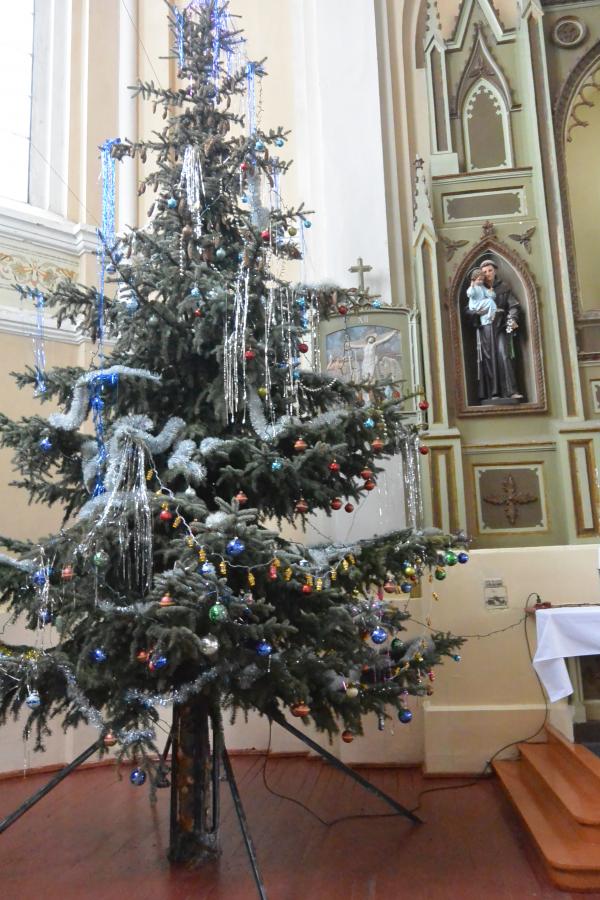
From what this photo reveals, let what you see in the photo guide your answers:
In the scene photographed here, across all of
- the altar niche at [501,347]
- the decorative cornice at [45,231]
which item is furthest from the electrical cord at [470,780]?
the decorative cornice at [45,231]

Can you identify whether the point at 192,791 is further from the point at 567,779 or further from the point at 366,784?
the point at 567,779

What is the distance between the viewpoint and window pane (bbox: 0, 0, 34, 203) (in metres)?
6.28

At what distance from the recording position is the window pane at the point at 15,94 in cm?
628

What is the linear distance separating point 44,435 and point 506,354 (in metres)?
3.48

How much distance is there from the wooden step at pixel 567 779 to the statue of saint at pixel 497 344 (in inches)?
92.5

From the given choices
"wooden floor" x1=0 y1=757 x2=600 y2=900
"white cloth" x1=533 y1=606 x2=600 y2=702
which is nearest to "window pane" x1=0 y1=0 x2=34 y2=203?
"wooden floor" x1=0 y1=757 x2=600 y2=900

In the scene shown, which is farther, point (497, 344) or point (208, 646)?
point (497, 344)

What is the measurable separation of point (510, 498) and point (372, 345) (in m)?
1.43

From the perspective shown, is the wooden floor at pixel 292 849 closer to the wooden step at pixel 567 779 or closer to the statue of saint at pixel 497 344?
the wooden step at pixel 567 779

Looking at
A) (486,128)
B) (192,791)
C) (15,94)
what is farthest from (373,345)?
(15,94)

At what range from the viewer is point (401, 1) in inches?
267

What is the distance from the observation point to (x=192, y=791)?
3375 mm

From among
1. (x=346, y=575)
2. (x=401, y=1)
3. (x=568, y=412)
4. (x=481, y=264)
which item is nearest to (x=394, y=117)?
(x=401, y=1)

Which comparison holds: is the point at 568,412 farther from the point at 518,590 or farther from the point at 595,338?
the point at 518,590
